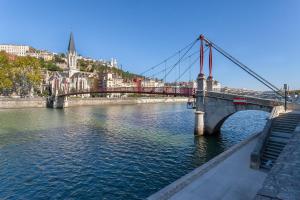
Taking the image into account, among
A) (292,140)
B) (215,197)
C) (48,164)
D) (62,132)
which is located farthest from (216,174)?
(62,132)

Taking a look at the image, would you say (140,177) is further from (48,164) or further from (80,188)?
(48,164)

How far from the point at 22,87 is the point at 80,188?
8226 cm

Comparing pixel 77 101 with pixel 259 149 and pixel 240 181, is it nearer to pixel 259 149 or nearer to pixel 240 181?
pixel 259 149

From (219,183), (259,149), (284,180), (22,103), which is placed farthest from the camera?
(22,103)

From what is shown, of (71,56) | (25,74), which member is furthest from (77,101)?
(71,56)

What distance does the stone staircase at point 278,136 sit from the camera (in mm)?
14666

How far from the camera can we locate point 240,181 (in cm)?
1216

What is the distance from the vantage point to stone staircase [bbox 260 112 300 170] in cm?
1467

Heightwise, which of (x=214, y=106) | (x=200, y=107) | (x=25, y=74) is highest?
(x=25, y=74)

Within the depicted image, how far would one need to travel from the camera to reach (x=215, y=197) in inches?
408

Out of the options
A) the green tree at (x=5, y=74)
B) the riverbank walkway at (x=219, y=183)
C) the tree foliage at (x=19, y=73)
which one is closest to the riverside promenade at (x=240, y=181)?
the riverbank walkway at (x=219, y=183)

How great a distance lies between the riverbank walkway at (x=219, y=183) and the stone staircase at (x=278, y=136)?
3.77 ft

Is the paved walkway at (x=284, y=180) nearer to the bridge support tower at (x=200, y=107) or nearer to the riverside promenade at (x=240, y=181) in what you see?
the riverside promenade at (x=240, y=181)

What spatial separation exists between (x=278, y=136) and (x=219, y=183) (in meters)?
7.36
